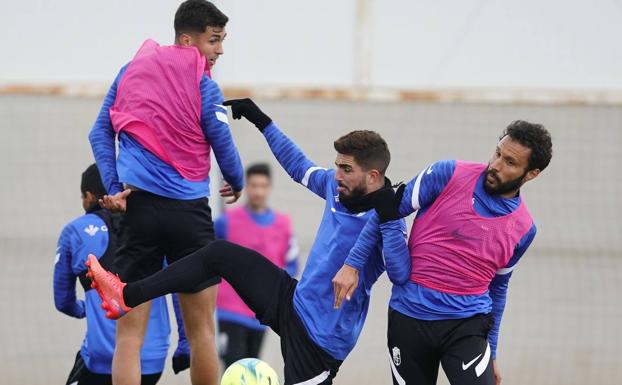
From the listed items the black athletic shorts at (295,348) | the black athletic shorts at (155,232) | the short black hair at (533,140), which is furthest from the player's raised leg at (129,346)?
the short black hair at (533,140)

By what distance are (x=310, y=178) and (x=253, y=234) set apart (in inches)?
133

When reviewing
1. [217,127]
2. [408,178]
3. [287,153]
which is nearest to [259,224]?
[408,178]

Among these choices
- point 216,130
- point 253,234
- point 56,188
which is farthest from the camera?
point 56,188

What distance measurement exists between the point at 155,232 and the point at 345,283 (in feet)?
3.20

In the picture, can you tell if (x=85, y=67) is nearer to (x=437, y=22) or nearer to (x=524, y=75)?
(x=437, y=22)

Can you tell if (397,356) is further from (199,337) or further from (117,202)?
(117,202)

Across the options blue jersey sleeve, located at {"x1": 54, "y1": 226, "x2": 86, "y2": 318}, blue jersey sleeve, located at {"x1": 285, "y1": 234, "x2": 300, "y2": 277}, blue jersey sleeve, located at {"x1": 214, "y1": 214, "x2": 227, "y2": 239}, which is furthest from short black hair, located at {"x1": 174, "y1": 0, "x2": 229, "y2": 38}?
blue jersey sleeve, located at {"x1": 285, "y1": 234, "x2": 300, "y2": 277}

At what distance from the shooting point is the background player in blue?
5371 millimetres

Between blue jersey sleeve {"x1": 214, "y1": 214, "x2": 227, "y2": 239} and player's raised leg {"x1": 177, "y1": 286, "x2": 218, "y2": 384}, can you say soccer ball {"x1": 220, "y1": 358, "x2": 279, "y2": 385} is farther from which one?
blue jersey sleeve {"x1": 214, "y1": 214, "x2": 227, "y2": 239}

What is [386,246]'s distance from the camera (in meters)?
4.60

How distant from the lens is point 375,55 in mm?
9148

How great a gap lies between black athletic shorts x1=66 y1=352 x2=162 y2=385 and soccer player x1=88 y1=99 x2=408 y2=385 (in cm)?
98

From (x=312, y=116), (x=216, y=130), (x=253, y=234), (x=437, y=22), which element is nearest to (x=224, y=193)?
(x=216, y=130)

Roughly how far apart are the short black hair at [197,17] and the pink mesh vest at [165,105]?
0.11m
